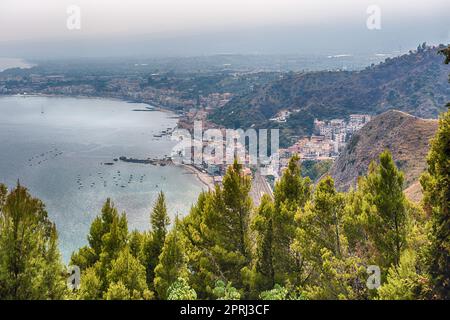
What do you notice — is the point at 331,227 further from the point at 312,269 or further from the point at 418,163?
the point at 418,163

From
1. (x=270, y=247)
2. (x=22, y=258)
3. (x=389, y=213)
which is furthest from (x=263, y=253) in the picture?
(x=22, y=258)

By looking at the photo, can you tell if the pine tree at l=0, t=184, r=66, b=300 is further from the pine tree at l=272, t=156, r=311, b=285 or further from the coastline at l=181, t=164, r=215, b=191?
the coastline at l=181, t=164, r=215, b=191

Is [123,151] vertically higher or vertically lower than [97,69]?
lower

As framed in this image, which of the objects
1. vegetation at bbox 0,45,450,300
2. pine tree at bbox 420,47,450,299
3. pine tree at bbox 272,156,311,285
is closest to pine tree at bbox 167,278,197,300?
vegetation at bbox 0,45,450,300

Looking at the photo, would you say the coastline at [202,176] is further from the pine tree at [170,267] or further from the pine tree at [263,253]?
the pine tree at [170,267]

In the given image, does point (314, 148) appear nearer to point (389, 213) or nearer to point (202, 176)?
point (202, 176)

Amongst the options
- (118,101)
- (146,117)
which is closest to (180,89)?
(118,101)

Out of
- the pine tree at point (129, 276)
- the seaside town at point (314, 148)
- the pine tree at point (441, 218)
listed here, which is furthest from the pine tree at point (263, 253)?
the seaside town at point (314, 148)
